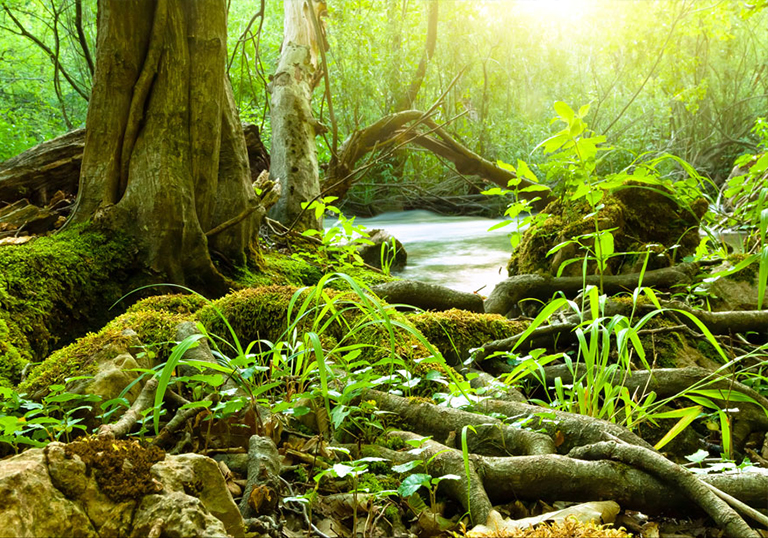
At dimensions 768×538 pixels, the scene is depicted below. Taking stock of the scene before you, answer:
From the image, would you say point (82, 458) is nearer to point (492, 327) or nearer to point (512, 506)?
point (512, 506)

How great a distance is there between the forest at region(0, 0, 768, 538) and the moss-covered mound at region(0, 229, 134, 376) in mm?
14

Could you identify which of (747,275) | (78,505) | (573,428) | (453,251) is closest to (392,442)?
(573,428)

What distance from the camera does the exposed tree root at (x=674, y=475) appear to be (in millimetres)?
1357

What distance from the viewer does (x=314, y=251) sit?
536cm

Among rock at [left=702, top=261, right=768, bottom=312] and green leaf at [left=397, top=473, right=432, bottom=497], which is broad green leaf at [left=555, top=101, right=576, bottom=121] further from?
rock at [left=702, top=261, right=768, bottom=312]

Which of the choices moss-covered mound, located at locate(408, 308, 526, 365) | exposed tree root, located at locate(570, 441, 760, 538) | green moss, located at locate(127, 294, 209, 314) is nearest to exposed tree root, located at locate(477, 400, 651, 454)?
exposed tree root, located at locate(570, 441, 760, 538)

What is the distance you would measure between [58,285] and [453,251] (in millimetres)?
6859

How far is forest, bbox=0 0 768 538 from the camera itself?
1.43 m

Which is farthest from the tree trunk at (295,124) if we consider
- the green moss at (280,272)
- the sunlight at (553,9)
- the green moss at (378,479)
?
the sunlight at (553,9)

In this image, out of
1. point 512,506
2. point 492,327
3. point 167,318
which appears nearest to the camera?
point 512,506

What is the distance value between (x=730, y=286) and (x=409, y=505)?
3227 millimetres

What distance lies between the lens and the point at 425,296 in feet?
12.4

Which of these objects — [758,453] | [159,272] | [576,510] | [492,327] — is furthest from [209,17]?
[758,453]

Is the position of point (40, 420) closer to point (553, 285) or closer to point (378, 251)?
point (553, 285)
